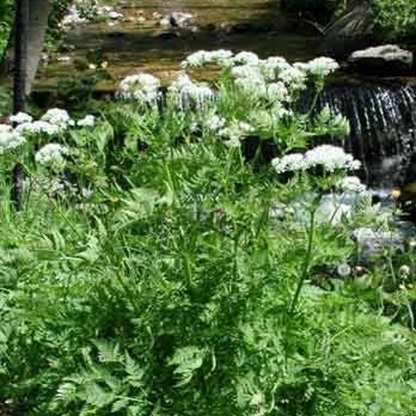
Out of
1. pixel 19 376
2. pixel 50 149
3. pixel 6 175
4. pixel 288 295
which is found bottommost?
pixel 6 175

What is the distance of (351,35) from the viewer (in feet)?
40.5

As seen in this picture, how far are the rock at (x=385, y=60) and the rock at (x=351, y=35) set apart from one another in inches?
38.6

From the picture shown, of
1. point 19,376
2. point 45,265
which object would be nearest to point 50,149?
point 45,265

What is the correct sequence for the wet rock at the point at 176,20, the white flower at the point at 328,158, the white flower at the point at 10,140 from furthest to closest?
the wet rock at the point at 176,20 < the white flower at the point at 10,140 < the white flower at the point at 328,158

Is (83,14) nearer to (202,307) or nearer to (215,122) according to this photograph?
(215,122)

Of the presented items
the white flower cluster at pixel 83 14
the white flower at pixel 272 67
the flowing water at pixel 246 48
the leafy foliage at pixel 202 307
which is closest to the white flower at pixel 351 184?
the leafy foliage at pixel 202 307

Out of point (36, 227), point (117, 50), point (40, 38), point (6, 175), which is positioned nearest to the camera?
point (36, 227)

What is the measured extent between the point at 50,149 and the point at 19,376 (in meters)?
0.66

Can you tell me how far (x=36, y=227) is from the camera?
13.3 ft

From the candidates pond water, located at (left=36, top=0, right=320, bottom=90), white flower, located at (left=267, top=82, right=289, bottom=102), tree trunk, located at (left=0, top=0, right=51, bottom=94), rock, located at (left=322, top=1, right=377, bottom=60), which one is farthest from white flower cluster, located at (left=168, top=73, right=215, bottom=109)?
rock, located at (left=322, top=1, right=377, bottom=60)

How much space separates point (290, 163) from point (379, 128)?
7.61m

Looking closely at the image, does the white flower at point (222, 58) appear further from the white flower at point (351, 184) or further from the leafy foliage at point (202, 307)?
the white flower at point (351, 184)

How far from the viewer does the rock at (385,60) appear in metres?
11.0

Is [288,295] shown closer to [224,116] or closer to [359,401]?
[359,401]
